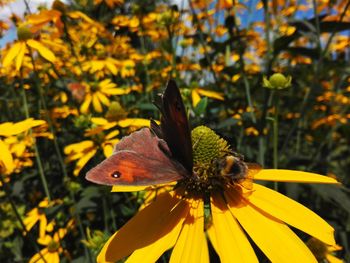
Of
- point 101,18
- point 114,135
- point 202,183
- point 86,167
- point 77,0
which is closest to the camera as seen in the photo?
point 202,183

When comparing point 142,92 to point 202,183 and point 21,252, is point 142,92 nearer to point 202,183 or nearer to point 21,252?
point 21,252

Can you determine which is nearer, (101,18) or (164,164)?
(164,164)

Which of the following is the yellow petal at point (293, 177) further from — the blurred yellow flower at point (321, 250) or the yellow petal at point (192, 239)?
the blurred yellow flower at point (321, 250)

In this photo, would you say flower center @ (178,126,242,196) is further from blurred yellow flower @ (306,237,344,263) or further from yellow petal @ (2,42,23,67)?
yellow petal @ (2,42,23,67)

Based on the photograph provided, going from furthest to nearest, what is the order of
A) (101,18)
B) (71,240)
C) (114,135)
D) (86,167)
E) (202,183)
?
(101,18)
(71,240)
(86,167)
(114,135)
(202,183)

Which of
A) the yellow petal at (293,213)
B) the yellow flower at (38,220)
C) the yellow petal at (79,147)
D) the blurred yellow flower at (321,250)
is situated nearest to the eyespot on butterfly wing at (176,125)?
the yellow petal at (293,213)

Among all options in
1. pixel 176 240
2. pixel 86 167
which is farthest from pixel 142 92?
pixel 176 240

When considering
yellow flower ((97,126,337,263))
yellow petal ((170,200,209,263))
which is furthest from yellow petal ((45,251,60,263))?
yellow petal ((170,200,209,263))
